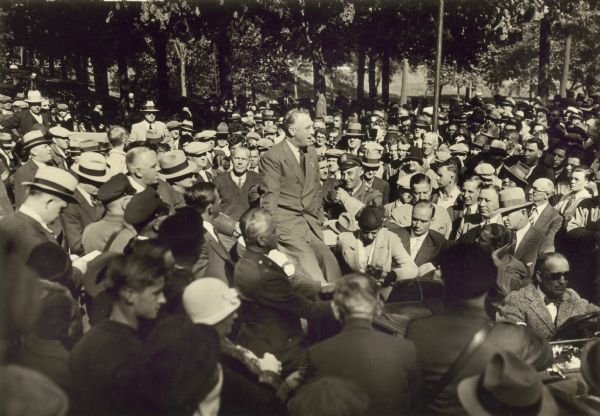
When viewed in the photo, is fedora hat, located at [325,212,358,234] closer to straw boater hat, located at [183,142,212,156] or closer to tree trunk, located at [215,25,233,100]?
straw boater hat, located at [183,142,212,156]

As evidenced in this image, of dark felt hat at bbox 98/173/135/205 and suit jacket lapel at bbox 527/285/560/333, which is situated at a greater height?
dark felt hat at bbox 98/173/135/205

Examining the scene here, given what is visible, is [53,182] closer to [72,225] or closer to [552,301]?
[72,225]

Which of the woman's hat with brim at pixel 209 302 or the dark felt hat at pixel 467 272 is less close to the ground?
the dark felt hat at pixel 467 272

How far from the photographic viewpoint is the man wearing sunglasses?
4801 mm

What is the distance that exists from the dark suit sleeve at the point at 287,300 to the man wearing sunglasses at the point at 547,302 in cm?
151

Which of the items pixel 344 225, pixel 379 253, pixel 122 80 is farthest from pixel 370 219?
pixel 122 80

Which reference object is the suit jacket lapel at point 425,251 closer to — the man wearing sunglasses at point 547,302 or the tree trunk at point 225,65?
the man wearing sunglasses at point 547,302

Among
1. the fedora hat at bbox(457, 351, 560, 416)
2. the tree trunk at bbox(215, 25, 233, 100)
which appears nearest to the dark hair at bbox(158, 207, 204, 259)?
the fedora hat at bbox(457, 351, 560, 416)

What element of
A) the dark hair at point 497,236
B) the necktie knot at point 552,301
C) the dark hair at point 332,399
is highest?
the dark hair at point 332,399

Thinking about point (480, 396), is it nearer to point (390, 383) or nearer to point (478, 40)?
point (390, 383)

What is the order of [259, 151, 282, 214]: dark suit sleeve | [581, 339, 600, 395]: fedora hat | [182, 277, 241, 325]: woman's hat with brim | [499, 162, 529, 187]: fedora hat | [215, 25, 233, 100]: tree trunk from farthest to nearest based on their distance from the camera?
1. [215, 25, 233, 100]: tree trunk
2. [499, 162, 529, 187]: fedora hat
3. [259, 151, 282, 214]: dark suit sleeve
4. [182, 277, 241, 325]: woman's hat with brim
5. [581, 339, 600, 395]: fedora hat

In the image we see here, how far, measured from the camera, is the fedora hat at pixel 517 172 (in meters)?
8.03

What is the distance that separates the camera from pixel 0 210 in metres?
6.20

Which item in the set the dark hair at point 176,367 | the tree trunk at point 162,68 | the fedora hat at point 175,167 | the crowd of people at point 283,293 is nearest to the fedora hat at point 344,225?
the crowd of people at point 283,293
